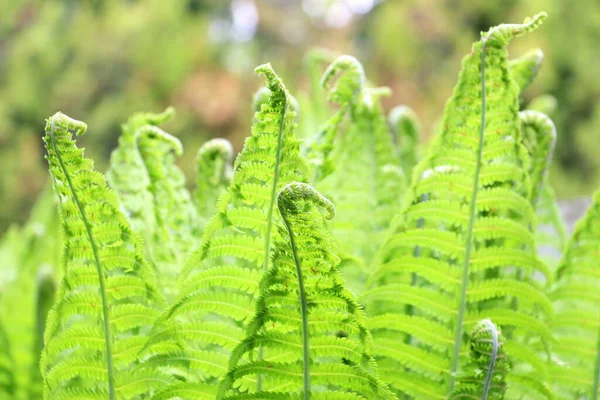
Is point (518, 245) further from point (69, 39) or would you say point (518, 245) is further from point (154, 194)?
point (69, 39)

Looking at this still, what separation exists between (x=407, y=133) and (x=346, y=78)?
1.32 feet

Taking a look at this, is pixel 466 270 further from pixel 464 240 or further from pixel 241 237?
pixel 241 237

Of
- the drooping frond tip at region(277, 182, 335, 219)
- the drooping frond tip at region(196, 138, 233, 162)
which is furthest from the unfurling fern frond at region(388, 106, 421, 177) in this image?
the drooping frond tip at region(277, 182, 335, 219)

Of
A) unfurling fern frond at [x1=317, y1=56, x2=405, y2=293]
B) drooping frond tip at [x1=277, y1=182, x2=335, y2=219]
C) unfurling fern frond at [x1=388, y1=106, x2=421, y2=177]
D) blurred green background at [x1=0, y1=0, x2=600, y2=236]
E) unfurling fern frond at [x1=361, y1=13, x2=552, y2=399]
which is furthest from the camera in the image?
blurred green background at [x1=0, y1=0, x2=600, y2=236]

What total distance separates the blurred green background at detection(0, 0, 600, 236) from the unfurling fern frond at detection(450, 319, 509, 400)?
6.65 metres

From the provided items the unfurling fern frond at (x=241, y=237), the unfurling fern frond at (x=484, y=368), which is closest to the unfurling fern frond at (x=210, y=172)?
the unfurling fern frond at (x=241, y=237)

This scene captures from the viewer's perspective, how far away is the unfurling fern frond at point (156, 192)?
0.58 m

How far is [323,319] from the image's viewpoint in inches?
15.1

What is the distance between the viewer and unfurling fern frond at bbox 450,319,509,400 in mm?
379

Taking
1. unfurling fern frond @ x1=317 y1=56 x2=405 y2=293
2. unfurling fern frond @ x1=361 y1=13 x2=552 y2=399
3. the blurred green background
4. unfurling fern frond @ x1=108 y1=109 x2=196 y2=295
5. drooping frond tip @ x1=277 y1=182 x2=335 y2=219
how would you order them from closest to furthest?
drooping frond tip @ x1=277 y1=182 x2=335 y2=219 → unfurling fern frond @ x1=361 y1=13 x2=552 y2=399 → unfurling fern frond @ x1=108 y1=109 x2=196 y2=295 → unfurling fern frond @ x1=317 y1=56 x2=405 y2=293 → the blurred green background

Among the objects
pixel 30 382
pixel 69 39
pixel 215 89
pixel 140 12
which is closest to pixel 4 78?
pixel 69 39

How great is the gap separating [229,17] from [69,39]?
Answer: 210 centimetres

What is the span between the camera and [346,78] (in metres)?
0.53

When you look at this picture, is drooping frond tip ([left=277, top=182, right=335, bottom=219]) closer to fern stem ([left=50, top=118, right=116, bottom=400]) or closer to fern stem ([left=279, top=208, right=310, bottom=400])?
fern stem ([left=279, top=208, right=310, bottom=400])
